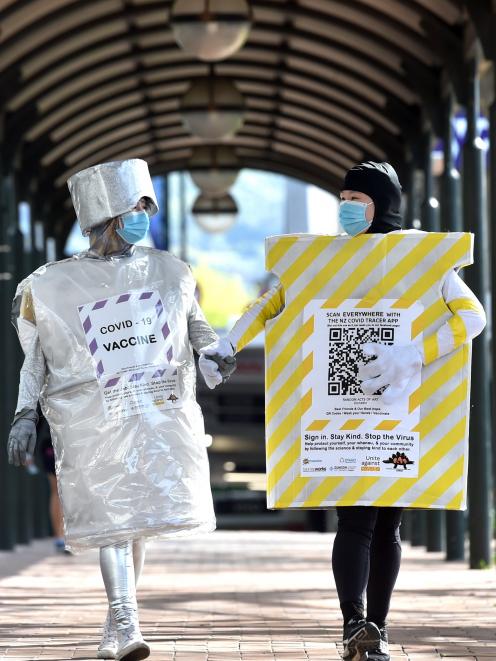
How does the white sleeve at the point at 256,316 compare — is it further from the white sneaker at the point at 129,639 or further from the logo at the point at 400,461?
the white sneaker at the point at 129,639

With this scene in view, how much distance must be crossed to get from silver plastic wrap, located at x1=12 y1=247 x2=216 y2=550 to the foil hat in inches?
6.7

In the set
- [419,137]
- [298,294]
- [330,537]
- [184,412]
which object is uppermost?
[419,137]

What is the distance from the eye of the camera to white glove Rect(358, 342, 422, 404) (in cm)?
602

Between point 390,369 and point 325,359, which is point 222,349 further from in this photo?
point 390,369

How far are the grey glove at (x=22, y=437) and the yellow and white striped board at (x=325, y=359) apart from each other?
840mm

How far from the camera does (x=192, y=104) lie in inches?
615

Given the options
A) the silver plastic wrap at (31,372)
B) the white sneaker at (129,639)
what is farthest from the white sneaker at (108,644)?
the silver plastic wrap at (31,372)

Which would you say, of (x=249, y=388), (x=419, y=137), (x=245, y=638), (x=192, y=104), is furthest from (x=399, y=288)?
(x=249, y=388)

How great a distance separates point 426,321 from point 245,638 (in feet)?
6.64

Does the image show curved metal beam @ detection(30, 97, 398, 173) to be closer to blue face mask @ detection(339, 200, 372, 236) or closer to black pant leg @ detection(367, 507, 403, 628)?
blue face mask @ detection(339, 200, 372, 236)

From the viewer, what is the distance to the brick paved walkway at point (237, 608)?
7.02m

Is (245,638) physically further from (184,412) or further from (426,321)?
(426,321)

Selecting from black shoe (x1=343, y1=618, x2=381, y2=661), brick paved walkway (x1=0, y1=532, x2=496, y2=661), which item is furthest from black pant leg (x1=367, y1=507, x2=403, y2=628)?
brick paved walkway (x1=0, y1=532, x2=496, y2=661)

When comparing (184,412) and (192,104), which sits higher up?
(192,104)
